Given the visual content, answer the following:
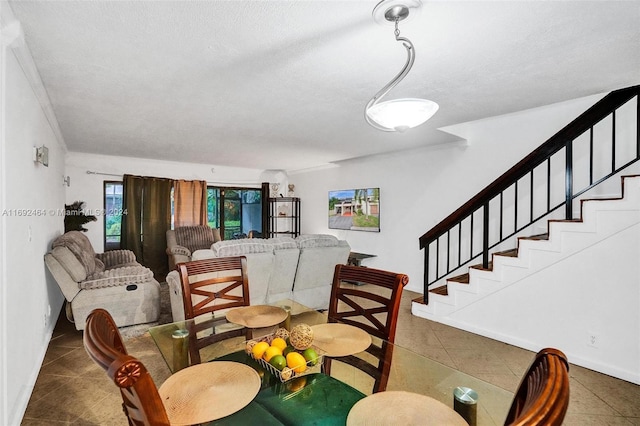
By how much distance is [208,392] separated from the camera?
1088 millimetres

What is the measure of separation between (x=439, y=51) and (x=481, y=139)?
2.49 m

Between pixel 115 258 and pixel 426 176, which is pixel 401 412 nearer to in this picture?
pixel 426 176

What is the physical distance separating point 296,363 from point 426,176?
14.1 ft

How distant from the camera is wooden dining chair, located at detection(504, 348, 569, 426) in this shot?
1.79 feet

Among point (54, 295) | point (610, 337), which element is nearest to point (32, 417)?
point (54, 295)

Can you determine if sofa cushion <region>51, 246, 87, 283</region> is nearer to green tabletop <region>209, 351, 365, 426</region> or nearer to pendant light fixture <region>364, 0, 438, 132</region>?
green tabletop <region>209, 351, 365, 426</region>

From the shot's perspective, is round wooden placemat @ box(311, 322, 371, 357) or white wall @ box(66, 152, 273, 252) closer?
round wooden placemat @ box(311, 322, 371, 357)

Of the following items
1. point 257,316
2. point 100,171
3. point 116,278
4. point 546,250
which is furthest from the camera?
point 100,171

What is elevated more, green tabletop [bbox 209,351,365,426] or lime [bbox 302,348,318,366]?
lime [bbox 302,348,318,366]

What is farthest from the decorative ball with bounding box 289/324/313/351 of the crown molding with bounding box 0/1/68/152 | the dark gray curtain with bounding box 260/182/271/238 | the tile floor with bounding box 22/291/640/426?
the dark gray curtain with bounding box 260/182/271/238

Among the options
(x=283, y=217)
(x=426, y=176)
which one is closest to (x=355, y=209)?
(x=426, y=176)

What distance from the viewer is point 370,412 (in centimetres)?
100

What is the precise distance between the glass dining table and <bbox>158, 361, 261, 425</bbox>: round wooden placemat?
0.06 metres

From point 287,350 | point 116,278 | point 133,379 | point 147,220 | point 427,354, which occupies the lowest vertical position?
point 427,354
